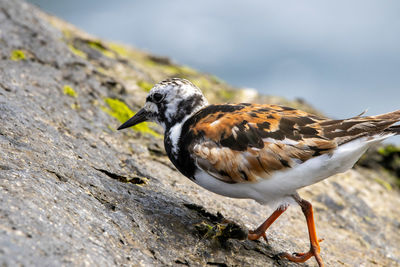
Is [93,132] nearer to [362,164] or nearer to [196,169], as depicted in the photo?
[196,169]

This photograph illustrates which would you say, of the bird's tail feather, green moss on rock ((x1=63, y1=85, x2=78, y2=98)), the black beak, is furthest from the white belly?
green moss on rock ((x1=63, y1=85, x2=78, y2=98))

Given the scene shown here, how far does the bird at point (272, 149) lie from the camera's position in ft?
19.3

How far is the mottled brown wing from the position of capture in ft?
19.3

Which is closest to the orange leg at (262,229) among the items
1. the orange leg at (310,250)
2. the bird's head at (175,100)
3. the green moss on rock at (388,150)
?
the orange leg at (310,250)

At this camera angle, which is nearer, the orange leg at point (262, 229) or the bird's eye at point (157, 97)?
the orange leg at point (262, 229)

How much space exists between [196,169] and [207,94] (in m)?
7.70

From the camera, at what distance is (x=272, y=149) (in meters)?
5.92

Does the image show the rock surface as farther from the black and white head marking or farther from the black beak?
the black and white head marking

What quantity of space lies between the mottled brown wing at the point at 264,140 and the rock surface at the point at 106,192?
877mm

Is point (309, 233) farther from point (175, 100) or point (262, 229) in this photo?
point (175, 100)

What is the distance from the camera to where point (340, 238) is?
844 cm

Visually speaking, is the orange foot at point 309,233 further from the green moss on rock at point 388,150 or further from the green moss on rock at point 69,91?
the green moss on rock at point 388,150

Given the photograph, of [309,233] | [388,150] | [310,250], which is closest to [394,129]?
[309,233]

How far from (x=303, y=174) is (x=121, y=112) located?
5143mm
